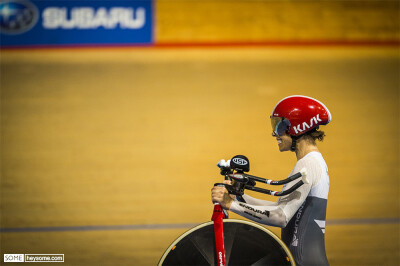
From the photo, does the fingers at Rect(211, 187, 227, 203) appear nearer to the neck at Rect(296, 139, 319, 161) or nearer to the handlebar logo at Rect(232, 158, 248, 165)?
the handlebar logo at Rect(232, 158, 248, 165)

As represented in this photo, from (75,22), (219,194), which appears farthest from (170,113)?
(219,194)

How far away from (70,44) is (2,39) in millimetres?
1204

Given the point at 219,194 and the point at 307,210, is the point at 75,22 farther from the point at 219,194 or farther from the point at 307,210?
the point at 307,210

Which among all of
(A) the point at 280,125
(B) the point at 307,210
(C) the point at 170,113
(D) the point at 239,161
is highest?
(C) the point at 170,113

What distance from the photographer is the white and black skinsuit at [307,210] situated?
166 cm

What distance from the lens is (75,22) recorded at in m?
7.57

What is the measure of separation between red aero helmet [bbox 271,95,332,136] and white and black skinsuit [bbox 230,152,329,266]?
13 centimetres

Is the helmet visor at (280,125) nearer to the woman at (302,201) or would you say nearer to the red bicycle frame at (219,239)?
the woman at (302,201)

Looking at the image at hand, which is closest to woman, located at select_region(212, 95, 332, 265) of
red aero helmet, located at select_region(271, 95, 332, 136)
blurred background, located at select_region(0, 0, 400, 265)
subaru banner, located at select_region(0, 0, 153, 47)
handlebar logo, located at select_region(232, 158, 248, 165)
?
red aero helmet, located at select_region(271, 95, 332, 136)

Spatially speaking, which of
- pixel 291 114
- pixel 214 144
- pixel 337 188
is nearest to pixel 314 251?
pixel 291 114

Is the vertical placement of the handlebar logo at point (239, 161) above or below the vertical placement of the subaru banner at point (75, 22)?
below

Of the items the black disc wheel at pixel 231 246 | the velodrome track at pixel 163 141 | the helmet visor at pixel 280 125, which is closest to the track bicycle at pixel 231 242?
the black disc wheel at pixel 231 246

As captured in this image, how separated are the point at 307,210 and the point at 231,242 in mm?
350

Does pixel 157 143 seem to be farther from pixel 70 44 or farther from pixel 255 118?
pixel 70 44
